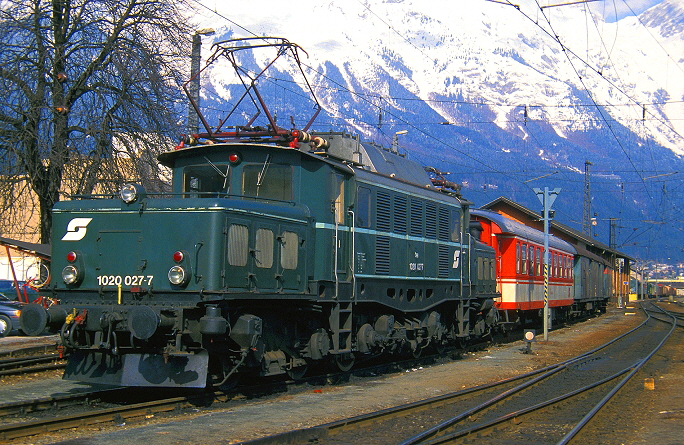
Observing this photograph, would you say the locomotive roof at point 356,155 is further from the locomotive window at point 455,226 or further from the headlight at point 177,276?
the headlight at point 177,276

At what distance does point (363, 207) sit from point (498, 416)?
14.5ft

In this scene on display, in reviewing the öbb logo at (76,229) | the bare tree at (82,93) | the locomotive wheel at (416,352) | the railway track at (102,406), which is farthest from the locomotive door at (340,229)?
the bare tree at (82,93)

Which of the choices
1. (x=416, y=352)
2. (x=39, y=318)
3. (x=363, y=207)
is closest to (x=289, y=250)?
(x=363, y=207)

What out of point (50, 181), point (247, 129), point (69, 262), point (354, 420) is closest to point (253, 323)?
point (354, 420)

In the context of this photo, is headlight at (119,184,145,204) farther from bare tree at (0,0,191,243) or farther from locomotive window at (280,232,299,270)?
bare tree at (0,0,191,243)

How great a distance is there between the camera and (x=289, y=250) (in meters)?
11.8

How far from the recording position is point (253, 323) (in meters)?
10.6

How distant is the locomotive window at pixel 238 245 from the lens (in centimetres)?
1052

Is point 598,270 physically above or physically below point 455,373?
above

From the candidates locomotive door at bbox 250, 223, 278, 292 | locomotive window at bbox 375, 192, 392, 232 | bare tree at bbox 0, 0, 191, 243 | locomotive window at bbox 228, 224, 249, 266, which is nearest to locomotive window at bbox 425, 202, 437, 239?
locomotive window at bbox 375, 192, 392, 232

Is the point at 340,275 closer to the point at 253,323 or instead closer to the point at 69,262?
the point at 253,323

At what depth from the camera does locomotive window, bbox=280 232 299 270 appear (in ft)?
38.1

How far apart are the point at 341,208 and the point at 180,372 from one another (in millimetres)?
4078

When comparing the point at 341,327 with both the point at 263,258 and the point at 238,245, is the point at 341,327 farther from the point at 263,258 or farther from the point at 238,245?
the point at 238,245
